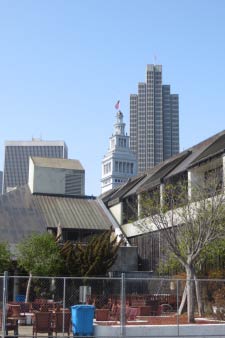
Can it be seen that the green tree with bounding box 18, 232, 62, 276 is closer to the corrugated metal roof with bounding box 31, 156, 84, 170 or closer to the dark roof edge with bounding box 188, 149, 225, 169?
the dark roof edge with bounding box 188, 149, 225, 169

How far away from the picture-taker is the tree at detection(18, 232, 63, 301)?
35594 mm

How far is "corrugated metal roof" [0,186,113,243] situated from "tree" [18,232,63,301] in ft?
27.0

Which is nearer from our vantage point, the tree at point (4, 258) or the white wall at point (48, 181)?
the tree at point (4, 258)

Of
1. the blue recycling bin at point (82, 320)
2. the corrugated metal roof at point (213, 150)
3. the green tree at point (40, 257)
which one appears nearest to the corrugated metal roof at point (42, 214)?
the green tree at point (40, 257)

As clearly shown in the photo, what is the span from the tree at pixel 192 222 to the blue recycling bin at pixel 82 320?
4785mm

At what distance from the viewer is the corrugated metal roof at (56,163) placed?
56984 millimetres

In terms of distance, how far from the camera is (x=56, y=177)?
5575cm

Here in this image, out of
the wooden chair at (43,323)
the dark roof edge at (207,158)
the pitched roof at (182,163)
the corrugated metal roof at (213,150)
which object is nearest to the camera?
the wooden chair at (43,323)

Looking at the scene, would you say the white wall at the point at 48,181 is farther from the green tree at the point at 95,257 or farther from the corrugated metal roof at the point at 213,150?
the corrugated metal roof at the point at 213,150

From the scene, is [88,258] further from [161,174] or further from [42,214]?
[42,214]

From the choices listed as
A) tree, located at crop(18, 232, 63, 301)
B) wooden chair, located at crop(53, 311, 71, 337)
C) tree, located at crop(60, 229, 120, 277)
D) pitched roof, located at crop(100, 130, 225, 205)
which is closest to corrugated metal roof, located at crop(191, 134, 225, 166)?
pitched roof, located at crop(100, 130, 225, 205)

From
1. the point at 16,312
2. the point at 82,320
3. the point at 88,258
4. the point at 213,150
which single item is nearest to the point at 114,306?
the point at 16,312

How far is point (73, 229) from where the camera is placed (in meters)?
48.8

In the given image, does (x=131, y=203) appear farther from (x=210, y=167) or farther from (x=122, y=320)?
(x=122, y=320)
